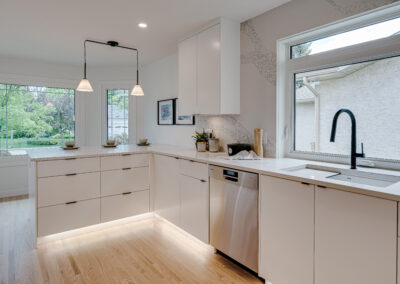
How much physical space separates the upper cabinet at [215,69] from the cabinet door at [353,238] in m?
1.48

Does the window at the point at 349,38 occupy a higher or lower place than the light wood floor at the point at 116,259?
higher

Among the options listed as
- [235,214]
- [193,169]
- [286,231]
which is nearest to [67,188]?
[193,169]

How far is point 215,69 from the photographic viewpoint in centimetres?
266

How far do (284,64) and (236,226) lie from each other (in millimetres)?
1609

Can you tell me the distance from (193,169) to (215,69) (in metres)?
1.09

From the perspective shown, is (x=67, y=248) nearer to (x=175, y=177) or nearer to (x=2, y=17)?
(x=175, y=177)

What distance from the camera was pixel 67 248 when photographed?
2514 millimetres

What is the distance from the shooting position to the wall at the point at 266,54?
2043mm

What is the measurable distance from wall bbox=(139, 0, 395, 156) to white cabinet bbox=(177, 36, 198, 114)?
1.23 feet

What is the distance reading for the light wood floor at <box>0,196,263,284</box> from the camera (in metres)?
2.03

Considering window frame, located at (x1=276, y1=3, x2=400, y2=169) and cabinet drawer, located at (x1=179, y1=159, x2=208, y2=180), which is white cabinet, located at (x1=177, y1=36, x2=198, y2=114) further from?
window frame, located at (x1=276, y1=3, x2=400, y2=169)

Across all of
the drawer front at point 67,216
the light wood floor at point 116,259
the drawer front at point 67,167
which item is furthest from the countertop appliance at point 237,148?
the drawer front at point 67,216

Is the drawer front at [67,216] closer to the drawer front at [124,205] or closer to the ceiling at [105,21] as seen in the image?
the drawer front at [124,205]

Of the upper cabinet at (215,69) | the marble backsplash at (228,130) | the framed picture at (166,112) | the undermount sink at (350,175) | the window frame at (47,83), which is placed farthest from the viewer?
the window frame at (47,83)
